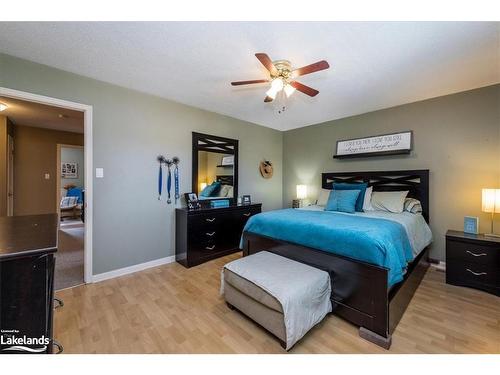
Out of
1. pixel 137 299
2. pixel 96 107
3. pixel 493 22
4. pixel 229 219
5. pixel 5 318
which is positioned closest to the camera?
pixel 5 318

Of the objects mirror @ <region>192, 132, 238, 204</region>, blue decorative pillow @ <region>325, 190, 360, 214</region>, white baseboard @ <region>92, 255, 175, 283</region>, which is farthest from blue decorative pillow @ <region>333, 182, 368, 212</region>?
white baseboard @ <region>92, 255, 175, 283</region>

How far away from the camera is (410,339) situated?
5.30 ft

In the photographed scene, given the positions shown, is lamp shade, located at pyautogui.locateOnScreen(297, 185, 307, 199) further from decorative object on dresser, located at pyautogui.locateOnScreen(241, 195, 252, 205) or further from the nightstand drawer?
the nightstand drawer

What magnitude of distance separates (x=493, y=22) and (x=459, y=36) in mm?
183

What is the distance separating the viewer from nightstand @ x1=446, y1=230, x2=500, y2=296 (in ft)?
7.45

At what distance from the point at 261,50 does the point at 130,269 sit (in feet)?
9.83

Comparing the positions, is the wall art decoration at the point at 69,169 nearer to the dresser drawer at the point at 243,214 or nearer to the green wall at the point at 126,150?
the green wall at the point at 126,150

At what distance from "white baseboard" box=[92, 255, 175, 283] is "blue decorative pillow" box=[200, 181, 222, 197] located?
1.07m

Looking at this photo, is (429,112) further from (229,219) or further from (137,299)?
(137,299)

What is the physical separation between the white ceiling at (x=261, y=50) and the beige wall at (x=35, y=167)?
359 cm

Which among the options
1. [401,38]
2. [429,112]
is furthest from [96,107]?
[429,112]

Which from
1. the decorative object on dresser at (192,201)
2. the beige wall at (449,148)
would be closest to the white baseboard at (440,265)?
the beige wall at (449,148)

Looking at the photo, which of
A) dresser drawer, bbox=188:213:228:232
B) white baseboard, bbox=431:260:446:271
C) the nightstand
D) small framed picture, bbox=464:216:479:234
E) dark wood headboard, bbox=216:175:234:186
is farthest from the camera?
dark wood headboard, bbox=216:175:234:186

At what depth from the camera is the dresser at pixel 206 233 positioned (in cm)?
299
